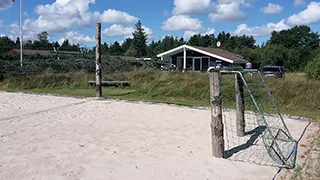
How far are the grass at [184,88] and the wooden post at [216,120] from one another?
4.58 meters

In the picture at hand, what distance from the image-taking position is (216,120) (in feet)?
15.4

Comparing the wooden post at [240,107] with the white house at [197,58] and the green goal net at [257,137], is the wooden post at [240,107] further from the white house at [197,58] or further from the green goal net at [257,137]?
the white house at [197,58]

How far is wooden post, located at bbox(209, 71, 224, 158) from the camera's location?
4652mm

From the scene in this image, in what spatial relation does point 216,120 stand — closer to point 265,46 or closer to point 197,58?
point 197,58

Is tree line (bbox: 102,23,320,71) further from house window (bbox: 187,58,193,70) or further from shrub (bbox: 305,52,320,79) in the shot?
shrub (bbox: 305,52,320,79)

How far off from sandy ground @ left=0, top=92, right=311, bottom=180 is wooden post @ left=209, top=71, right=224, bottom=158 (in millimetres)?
167

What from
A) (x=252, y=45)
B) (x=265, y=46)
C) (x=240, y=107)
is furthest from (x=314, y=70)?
(x=252, y=45)

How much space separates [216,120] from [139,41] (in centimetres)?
6708

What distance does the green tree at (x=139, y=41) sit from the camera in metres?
69.3

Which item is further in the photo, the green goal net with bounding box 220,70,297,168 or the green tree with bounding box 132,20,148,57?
the green tree with bounding box 132,20,148,57

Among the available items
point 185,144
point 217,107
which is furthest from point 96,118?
point 217,107

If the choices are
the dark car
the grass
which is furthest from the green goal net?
the dark car

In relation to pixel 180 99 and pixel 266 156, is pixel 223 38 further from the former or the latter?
pixel 266 156

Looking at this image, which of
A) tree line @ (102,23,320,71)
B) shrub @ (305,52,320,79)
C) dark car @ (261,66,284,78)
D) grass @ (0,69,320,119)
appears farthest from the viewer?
tree line @ (102,23,320,71)
